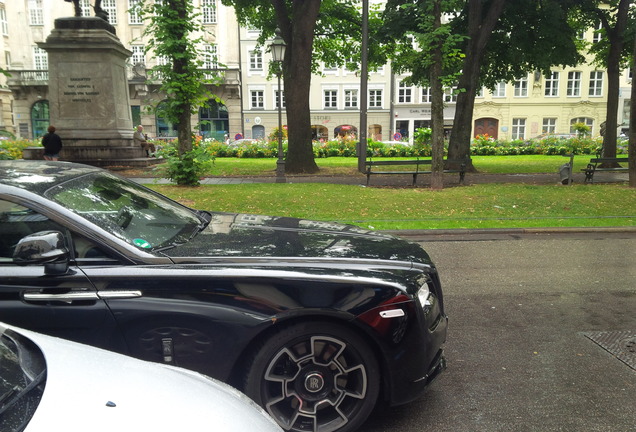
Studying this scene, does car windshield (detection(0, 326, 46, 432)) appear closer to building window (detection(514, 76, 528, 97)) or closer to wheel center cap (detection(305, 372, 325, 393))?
wheel center cap (detection(305, 372, 325, 393))

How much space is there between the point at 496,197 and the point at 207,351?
12.1 meters

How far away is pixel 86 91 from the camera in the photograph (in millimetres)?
19234

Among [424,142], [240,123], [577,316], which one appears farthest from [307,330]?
[240,123]

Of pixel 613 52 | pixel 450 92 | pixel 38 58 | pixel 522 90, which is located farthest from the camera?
pixel 522 90

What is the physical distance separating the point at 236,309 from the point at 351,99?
59.4 metres

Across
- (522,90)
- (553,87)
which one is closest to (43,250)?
(522,90)

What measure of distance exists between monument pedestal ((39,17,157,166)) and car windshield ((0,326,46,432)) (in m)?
18.7

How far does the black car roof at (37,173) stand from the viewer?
3.29 meters

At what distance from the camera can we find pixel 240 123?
5762 centimetres

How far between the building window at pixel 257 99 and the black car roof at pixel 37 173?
186 ft

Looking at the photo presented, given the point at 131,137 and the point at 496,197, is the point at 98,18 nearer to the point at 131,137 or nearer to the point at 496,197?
the point at 131,137

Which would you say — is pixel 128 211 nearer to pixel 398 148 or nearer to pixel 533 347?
pixel 533 347

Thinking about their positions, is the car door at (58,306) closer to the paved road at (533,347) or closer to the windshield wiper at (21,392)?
the windshield wiper at (21,392)

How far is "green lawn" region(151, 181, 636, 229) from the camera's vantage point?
1110 cm
